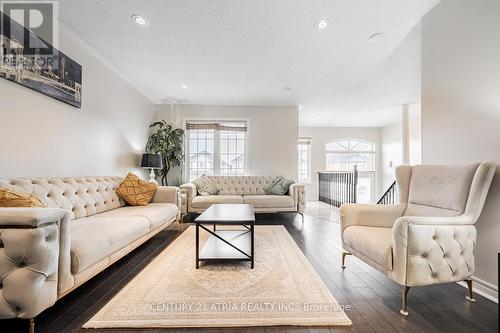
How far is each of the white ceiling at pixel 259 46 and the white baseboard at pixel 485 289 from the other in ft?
8.37

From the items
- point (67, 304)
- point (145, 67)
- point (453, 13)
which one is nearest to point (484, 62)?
point (453, 13)

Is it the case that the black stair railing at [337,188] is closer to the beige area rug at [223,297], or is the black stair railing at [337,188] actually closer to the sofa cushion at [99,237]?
the beige area rug at [223,297]

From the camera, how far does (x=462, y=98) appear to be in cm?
189

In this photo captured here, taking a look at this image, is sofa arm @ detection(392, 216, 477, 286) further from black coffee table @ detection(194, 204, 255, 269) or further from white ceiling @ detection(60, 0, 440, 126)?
white ceiling @ detection(60, 0, 440, 126)

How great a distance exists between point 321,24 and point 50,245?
118 inches

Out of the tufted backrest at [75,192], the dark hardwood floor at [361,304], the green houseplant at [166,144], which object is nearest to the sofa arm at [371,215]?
the dark hardwood floor at [361,304]

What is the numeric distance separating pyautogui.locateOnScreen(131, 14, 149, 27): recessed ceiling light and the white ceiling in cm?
5

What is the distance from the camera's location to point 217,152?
5352 mm

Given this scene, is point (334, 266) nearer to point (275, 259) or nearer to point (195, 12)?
point (275, 259)

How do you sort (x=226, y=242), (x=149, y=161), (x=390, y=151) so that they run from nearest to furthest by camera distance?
(x=226, y=242) < (x=149, y=161) < (x=390, y=151)

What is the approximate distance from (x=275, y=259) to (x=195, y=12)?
274cm

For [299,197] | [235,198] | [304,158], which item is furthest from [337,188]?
[235,198]

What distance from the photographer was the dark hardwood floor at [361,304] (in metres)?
1.33

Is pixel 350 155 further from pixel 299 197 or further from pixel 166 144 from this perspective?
pixel 166 144
